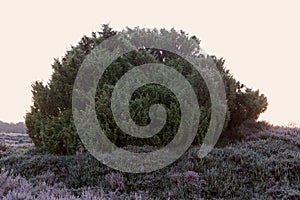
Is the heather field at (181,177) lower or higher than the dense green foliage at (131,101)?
lower

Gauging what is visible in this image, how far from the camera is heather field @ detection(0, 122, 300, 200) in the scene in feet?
27.0

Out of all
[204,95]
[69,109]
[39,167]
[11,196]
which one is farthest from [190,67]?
[11,196]

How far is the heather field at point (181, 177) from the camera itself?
8.24m

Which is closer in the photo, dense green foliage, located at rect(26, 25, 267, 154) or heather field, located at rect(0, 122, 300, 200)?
heather field, located at rect(0, 122, 300, 200)

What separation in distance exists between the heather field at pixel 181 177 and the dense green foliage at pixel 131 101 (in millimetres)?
1031

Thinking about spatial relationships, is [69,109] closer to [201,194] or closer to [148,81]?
[148,81]

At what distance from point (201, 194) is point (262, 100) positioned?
7988 millimetres

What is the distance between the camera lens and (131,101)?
1303 centimetres

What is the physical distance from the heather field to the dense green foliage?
1.03 metres

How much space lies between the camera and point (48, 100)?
14469mm

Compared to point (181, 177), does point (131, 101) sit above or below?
above

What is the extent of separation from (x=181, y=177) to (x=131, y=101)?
4236 mm

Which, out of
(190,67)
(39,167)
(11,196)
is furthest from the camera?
(190,67)

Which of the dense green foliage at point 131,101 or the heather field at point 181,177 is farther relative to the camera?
the dense green foliage at point 131,101
